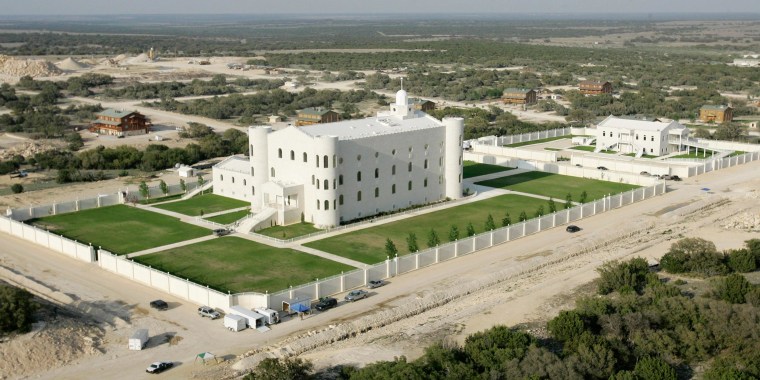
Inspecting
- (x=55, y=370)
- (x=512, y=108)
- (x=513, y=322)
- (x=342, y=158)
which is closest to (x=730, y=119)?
(x=512, y=108)

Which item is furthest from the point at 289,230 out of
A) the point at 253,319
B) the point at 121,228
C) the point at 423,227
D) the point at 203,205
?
the point at 253,319

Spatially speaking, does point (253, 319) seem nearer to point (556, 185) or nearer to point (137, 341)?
point (137, 341)

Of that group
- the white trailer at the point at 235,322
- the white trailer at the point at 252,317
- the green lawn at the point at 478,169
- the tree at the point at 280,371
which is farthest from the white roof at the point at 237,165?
the tree at the point at 280,371

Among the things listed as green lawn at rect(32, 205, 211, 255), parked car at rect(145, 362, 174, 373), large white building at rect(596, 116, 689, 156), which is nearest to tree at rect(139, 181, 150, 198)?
green lawn at rect(32, 205, 211, 255)

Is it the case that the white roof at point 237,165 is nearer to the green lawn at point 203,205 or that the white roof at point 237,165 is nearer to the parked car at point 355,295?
the green lawn at point 203,205

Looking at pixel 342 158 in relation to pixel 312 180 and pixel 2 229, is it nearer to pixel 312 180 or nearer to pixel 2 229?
pixel 312 180
